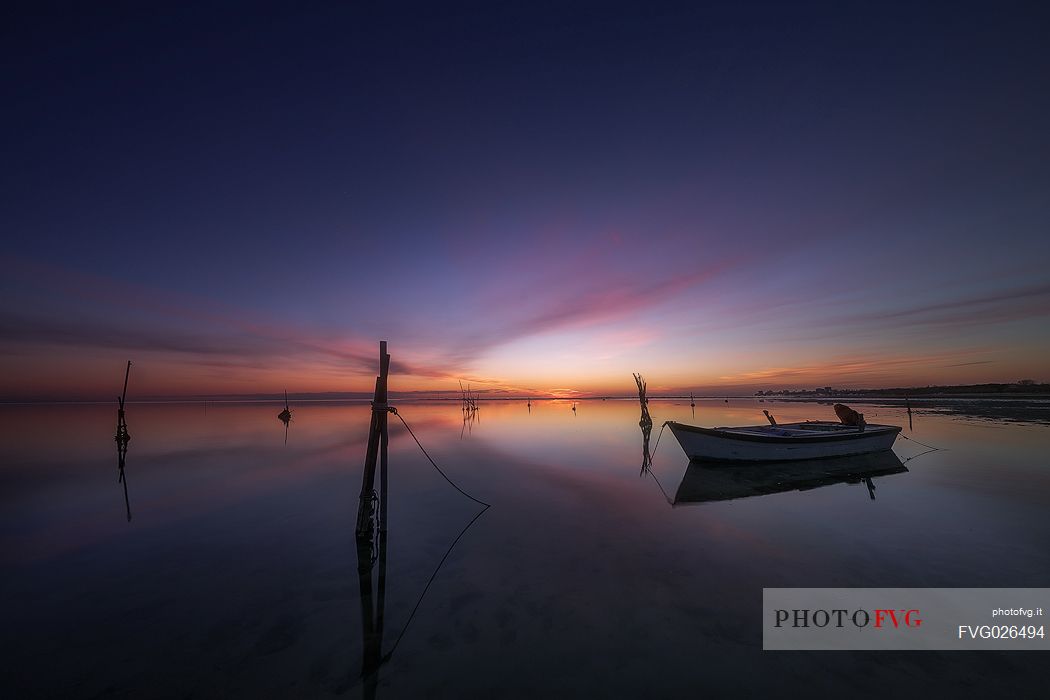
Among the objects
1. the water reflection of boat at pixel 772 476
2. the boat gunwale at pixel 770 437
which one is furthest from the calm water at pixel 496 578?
the boat gunwale at pixel 770 437

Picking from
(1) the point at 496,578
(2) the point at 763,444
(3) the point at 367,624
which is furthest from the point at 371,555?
(2) the point at 763,444

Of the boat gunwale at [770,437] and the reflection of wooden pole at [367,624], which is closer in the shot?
the reflection of wooden pole at [367,624]

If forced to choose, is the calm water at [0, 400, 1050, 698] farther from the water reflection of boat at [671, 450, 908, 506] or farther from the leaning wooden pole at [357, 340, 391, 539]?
the leaning wooden pole at [357, 340, 391, 539]

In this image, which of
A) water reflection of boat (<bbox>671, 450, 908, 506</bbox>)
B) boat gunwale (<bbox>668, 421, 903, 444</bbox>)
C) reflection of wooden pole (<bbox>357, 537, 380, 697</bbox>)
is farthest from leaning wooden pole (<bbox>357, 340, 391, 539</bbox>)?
boat gunwale (<bbox>668, 421, 903, 444</bbox>)

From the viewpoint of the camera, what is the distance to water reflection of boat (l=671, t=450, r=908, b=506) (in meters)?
15.6

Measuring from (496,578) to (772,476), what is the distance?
52.4ft

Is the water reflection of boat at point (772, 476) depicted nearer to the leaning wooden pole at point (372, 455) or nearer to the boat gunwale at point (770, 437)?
the boat gunwale at point (770, 437)

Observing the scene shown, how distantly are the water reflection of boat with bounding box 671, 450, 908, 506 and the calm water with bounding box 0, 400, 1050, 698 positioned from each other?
0.57 meters

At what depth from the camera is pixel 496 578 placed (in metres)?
8.73

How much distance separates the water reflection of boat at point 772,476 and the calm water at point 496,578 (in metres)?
0.57

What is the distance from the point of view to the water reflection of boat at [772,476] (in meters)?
15.6

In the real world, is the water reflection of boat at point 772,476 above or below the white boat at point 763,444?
below

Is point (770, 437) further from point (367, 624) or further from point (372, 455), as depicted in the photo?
point (367, 624)

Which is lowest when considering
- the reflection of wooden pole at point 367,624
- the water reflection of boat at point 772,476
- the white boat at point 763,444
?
the reflection of wooden pole at point 367,624
